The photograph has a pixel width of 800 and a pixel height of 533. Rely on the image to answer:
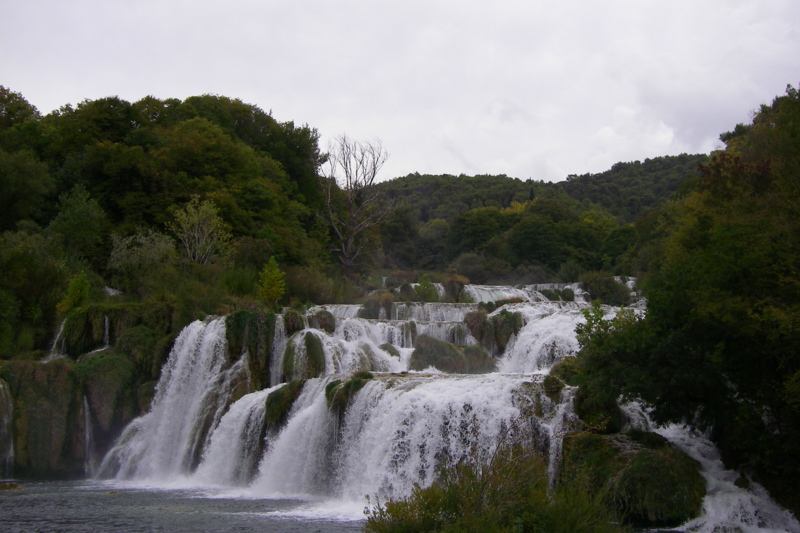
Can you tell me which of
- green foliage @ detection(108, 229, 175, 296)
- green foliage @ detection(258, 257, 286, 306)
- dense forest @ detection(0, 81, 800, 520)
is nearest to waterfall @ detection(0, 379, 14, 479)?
dense forest @ detection(0, 81, 800, 520)

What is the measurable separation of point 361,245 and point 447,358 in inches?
882

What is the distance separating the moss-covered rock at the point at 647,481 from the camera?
12.9m

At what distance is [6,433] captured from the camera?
22.2m

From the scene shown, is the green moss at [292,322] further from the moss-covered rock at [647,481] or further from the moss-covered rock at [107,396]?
the moss-covered rock at [647,481]

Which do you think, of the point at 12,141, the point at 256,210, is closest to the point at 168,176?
the point at 256,210

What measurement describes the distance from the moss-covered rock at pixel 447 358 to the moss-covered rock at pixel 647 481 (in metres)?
9.60

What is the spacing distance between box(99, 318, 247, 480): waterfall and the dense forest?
1.23 meters

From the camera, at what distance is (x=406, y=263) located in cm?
6241

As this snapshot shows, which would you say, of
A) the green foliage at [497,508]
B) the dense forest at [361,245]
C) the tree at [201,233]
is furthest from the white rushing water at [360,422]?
the tree at [201,233]

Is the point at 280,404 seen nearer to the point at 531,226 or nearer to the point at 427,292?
the point at 427,292

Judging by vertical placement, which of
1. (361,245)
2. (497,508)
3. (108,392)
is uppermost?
(361,245)

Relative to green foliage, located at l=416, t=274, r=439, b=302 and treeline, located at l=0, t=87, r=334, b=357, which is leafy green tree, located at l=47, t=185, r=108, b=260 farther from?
green foliage, located at l=416, t=274, r=439, b=302

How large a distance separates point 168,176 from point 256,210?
188 inches

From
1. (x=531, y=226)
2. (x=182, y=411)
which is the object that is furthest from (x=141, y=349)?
(x=531, y=226)
